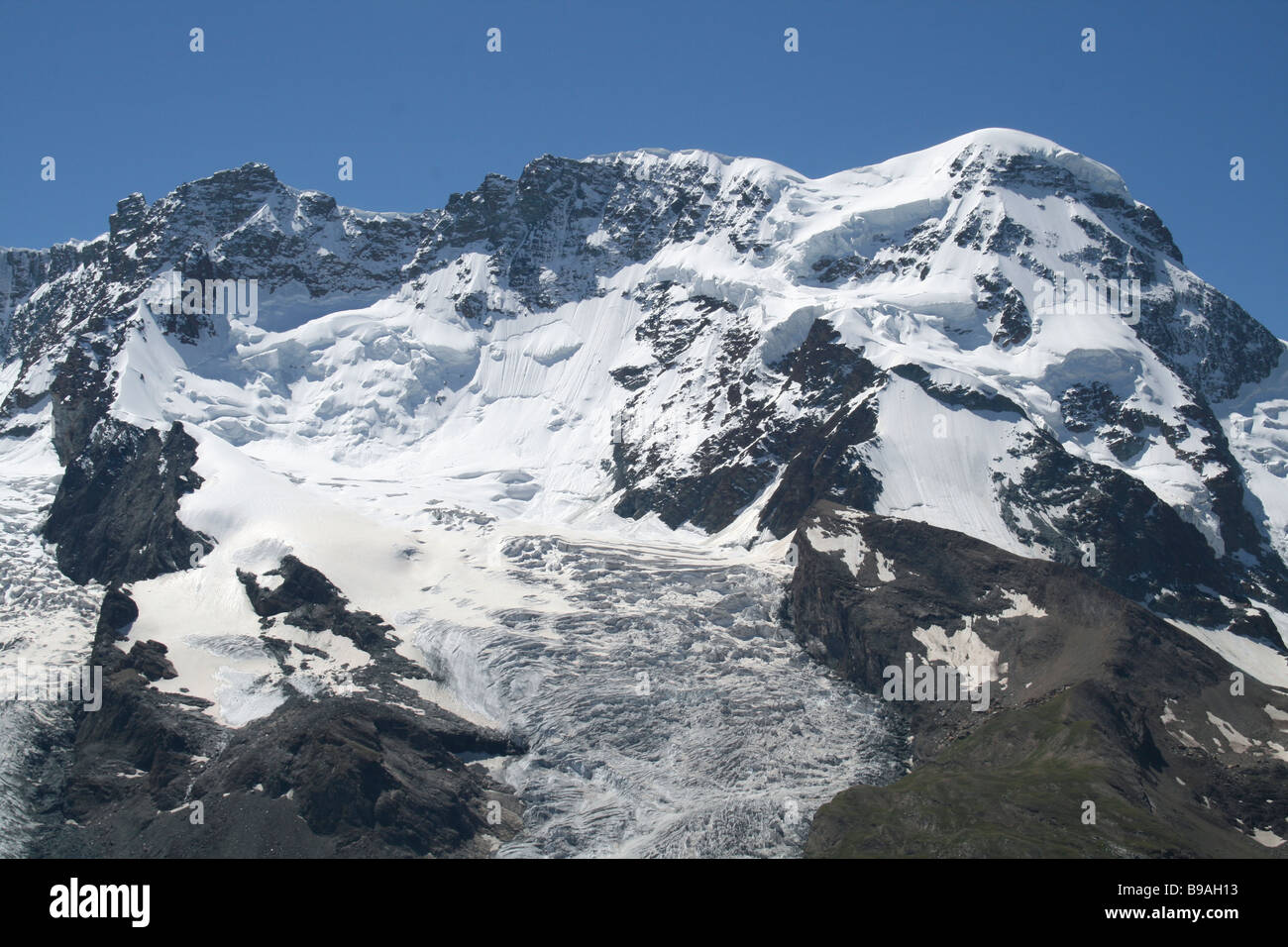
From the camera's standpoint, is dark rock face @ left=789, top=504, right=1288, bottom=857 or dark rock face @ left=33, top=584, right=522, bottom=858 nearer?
dark rock face @ left=789, top=504, right=1288, bottom=857

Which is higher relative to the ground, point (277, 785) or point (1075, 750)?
point (1075, 750)

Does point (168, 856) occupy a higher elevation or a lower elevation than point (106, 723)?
lower

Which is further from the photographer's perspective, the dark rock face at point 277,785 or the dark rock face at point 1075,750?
the dark rock face at point 277,785

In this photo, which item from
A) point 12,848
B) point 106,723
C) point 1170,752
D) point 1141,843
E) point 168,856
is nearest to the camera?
point 1141,843

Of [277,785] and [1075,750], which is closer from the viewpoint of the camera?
[1075,750]
